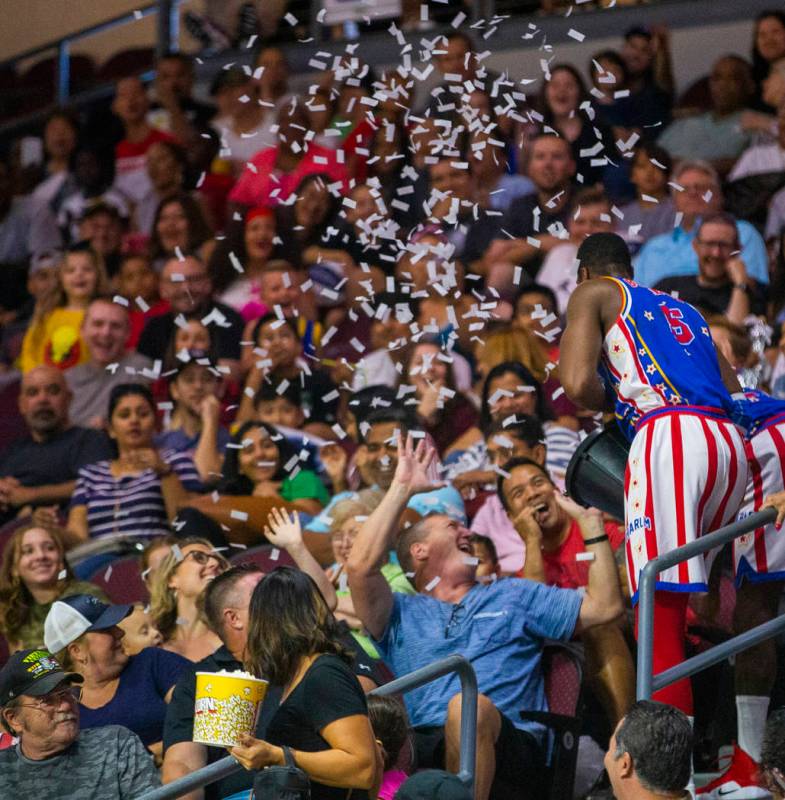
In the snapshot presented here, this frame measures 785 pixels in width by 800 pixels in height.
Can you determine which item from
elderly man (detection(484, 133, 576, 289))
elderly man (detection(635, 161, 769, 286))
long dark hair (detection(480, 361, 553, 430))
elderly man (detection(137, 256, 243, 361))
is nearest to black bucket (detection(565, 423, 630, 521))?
long dark hair (detection(480, 361, 553, 430))

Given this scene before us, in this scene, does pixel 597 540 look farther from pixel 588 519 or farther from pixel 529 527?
pixel 529 527

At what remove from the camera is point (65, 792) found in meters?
4.84

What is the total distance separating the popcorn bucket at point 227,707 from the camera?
399cm

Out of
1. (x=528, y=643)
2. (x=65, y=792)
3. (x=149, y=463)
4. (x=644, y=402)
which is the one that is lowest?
(x=149, y=463)

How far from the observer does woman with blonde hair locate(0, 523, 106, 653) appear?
6.86 m

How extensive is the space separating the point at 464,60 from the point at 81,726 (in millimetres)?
5529

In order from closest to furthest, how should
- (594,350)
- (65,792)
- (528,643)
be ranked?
(65,792) → (594,350) → (528,643)

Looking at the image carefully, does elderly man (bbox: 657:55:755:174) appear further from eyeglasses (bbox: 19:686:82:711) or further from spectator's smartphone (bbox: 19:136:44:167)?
eyeglasses (bbox: 19:686:82:711)

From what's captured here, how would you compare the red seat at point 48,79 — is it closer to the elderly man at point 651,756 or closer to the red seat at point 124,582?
the red seat at point 124,582

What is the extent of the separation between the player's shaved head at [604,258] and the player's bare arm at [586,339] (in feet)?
0.56

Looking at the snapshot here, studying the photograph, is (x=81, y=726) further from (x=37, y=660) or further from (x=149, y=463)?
(x=149, y=463)

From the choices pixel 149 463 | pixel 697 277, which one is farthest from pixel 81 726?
pixel 697 277

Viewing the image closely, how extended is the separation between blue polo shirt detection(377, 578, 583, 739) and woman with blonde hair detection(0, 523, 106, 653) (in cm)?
165

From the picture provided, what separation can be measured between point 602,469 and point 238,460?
9.41ft
